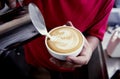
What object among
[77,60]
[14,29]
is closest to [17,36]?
[14,29]

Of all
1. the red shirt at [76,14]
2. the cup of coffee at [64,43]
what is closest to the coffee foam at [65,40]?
the cup of coffee at [64,43]

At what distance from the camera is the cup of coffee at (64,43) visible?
1.53 ft

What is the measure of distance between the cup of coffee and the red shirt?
0.10 meters

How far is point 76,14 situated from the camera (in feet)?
2.05

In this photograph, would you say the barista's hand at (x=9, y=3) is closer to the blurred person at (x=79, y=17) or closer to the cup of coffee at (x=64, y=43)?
the blurred person at (x=79, y=17)

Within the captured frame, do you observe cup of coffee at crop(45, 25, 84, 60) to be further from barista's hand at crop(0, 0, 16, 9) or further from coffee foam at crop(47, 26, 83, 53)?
barista's hand at crop(0, 0, 16, 9)

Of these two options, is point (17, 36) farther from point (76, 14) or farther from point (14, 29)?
point (76, 14)

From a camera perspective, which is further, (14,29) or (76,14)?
(76,14)

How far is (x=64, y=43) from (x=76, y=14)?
0.17 meters

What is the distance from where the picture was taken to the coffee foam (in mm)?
474

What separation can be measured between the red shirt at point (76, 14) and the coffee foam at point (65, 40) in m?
0.10

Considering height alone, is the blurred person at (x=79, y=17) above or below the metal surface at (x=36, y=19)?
below

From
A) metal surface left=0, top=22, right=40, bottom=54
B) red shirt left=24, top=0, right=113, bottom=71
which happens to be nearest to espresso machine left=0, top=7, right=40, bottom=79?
metal surface left=0, top=22, right=40, bottom=54

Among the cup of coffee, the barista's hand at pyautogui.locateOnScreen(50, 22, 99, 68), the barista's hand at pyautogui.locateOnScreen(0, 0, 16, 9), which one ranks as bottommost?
the barista's hand at pyautogui.locateOnScreen(50, 22, 99, 68)
